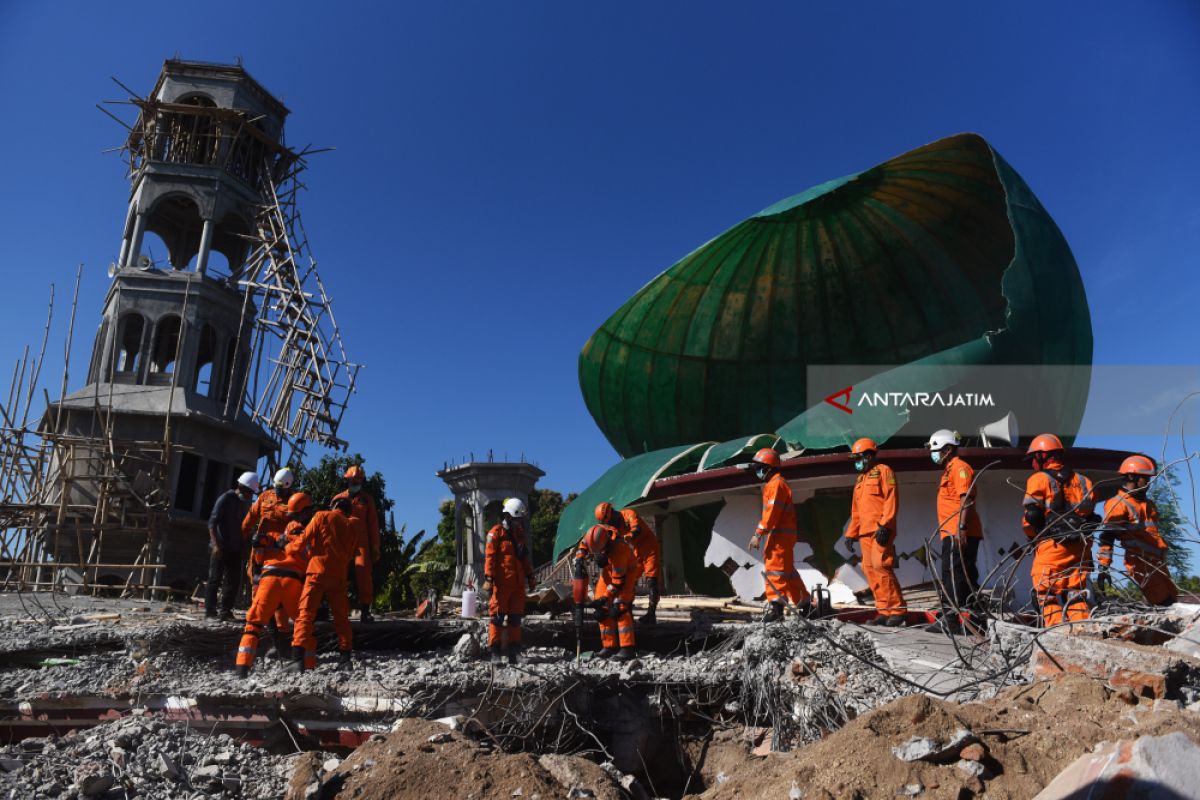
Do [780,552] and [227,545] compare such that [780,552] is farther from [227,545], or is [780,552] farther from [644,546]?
[227,545]

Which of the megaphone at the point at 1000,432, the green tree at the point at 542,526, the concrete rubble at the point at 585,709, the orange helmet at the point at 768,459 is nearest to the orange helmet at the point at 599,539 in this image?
the concrete rubble at the point at 585,709

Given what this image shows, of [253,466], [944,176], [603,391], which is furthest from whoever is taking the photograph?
[253,466]

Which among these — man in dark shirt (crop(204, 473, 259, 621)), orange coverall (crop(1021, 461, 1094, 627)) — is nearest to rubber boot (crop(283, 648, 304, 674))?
man in dark shirt (crop(204, 473, 259, 621))

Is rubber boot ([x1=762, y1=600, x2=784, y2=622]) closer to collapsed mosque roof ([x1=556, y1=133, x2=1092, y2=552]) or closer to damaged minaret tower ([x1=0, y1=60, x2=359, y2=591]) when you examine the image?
collapsed mosque roof ([x1=556, y1=133, x2=1092, y2=552])

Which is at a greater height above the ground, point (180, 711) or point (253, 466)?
point (253, 466)

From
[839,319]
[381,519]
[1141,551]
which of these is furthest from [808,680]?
[381,519]

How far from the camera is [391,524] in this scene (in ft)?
75.8

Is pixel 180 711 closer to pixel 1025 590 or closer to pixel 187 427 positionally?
pixel 1025 590

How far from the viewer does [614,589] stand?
6844mm

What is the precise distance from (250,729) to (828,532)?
8.80 metres

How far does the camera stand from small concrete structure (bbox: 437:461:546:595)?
85.7 feet

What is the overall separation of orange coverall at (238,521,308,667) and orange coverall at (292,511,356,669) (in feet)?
0.29

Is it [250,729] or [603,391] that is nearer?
[250,729]

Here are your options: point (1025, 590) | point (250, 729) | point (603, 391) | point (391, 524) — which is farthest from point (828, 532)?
point (391, 524)
